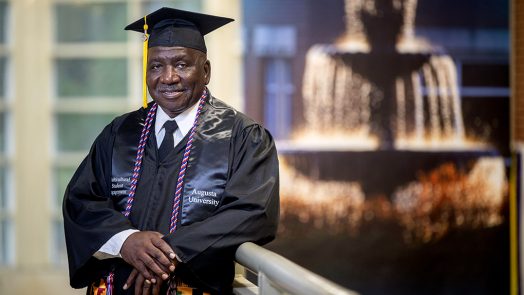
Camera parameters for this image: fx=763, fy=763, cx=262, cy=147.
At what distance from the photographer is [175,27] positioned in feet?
7.44

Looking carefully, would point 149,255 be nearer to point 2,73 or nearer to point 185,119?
point 185,119

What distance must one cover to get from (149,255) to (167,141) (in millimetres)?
393

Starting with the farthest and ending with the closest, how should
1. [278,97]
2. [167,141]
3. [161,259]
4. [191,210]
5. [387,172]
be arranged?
[387,172] < [278,97] < [167,141] < [191,210] < [161,259]

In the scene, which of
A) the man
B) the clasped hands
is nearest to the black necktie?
the man

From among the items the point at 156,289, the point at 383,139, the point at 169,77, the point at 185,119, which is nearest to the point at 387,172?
the point at 383,139

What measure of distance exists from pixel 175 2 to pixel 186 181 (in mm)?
2690

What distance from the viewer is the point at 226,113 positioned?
91.0 inches

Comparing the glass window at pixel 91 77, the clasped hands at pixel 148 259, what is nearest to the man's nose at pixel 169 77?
the clasped hands at pixel 148 259

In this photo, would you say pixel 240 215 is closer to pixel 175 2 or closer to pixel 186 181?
pixel 186 181

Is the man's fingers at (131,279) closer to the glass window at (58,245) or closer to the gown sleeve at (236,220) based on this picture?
the gown sleeve at (236,220)

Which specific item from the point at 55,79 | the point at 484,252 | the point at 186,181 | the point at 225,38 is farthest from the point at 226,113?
the point at 484,252

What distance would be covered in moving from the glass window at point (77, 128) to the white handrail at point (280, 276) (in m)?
2.93

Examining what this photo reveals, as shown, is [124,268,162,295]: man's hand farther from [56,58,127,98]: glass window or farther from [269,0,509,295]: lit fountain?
[56,58,127,98]: glass window

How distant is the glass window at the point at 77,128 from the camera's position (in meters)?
4.76
